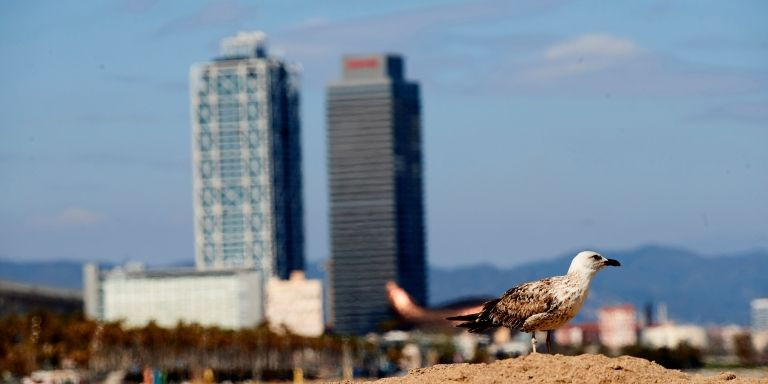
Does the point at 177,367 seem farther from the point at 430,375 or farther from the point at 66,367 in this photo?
the point at 430,375

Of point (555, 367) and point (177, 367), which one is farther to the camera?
point (177, 367)

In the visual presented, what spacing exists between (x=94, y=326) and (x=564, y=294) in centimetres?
15983

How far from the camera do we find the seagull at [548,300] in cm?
2800

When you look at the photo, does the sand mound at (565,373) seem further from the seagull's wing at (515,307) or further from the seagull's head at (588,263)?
the seagull's head at (588,263)

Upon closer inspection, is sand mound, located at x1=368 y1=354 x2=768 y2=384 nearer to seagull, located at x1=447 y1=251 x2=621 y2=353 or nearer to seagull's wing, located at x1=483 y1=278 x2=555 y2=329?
seagull, located at x1=447 y1=251 x2=621 y2=353

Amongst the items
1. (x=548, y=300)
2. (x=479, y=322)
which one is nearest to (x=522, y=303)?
(x=548, y=300)

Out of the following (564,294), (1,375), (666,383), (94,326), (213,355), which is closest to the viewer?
(666,383)

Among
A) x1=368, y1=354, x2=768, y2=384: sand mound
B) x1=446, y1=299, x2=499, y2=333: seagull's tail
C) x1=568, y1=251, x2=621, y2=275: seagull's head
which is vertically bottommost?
x1=368, y1=354, x2=768, y2=384: sand mound

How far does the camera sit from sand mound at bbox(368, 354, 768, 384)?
25.3 m

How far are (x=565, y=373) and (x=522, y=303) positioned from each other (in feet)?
10.6

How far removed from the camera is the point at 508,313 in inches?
1137

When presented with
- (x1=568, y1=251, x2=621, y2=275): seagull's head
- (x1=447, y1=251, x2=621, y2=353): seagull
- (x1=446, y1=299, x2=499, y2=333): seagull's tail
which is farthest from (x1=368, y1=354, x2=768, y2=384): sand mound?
(x1=446, y1=299, x2=499, y2=333): seagull's tail

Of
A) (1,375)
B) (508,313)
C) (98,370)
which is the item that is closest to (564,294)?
(508,313)

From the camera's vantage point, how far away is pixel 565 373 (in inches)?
1002
